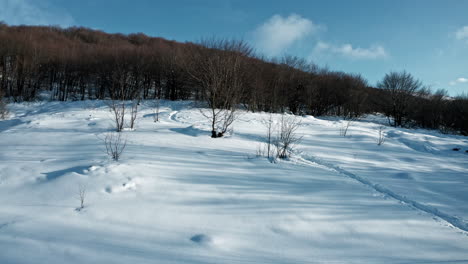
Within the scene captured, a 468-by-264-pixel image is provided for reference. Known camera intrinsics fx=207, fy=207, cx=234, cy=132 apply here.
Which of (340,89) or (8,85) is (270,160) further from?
(8,85)

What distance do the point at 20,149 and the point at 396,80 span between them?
116ft

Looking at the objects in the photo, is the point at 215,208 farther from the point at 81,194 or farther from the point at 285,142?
the point at 285,142

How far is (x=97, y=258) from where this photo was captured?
212cm

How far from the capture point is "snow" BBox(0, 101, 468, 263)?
2.33 m

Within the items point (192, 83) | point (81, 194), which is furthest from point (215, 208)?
point (192, 83)

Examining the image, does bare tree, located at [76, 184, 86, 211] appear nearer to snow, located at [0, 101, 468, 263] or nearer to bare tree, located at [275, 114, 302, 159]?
snow, located at [0, 101, 468, 263]

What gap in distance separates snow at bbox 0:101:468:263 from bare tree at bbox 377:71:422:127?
2665 centimetres

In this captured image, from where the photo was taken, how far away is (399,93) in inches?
1078

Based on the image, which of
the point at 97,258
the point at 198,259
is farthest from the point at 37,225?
the point at 198,259

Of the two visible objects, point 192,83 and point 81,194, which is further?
point 192,83

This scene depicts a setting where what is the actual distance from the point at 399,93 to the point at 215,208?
33.4 m

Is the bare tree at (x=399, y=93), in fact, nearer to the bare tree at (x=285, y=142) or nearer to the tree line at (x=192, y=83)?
the tree line at (x=192, y=83)

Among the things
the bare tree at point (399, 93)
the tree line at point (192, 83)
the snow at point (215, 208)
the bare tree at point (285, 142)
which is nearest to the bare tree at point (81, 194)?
the snow at point (215, 208)

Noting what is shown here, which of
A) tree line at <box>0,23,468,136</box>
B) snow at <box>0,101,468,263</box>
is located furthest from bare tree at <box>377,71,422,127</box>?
snow at <box>0,101,468,263</box>
